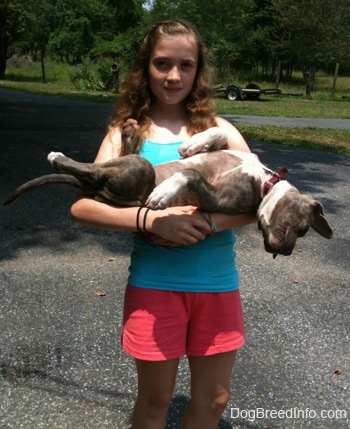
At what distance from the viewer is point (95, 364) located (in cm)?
370

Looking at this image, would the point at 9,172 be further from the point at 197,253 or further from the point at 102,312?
the point at 197,253

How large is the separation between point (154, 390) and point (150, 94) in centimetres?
129

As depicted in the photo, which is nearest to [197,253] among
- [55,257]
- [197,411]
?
[197,411]

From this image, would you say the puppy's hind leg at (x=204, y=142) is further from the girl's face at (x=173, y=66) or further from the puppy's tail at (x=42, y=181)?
the puppy's tail at (x=42, y=181)

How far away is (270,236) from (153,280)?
50 cm

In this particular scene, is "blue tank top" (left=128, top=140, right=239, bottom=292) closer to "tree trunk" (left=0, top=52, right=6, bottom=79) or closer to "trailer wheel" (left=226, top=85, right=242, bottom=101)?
"trailer wheel" (left=226, top=85, right=242, bottom=101)

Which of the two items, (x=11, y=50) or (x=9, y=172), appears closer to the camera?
(x=9, y=172)

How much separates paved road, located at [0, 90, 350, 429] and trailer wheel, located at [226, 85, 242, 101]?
666 inches

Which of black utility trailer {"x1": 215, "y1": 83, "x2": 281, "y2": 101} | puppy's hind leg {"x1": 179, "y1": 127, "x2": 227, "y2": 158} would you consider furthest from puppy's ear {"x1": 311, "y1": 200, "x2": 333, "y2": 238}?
black utility trailer {"x1": 215, "y1": 83, "x2": 281, "y2": 101}

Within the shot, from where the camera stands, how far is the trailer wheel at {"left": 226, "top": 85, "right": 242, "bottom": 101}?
23.6m

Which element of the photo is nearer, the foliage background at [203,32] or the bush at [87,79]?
A: the bush at [87,79]

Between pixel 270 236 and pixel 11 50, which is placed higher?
pixel 270 236

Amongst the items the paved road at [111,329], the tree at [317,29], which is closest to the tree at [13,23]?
the tree at [317,29]

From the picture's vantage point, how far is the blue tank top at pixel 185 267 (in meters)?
2.26
